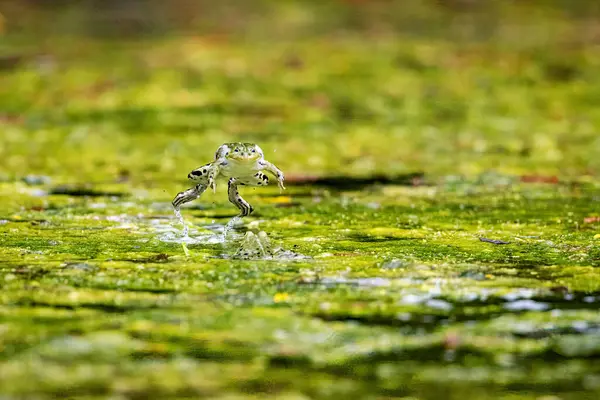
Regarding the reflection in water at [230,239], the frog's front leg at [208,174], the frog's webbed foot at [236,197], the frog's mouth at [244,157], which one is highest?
the frog's mouth at [244,157]

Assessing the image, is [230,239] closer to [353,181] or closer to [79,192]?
[79,192]

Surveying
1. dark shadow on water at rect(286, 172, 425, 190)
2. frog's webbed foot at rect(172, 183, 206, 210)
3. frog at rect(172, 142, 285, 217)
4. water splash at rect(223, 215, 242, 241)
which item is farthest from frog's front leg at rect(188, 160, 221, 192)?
dark shadow on water at rect(286, 172, 425, 190)

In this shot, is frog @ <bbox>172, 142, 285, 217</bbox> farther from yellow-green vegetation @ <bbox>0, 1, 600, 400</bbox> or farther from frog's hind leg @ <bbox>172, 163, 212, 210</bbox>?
yellow-green vegetation @ <bbox>0, 1, 600, 400</bbox>

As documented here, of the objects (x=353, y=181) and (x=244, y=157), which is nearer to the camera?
(x=244, y=157)

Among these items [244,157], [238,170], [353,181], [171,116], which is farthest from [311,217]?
[171,116]

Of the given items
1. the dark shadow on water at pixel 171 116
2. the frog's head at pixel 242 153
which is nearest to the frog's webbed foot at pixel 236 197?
the frog's head at pixel 242 153

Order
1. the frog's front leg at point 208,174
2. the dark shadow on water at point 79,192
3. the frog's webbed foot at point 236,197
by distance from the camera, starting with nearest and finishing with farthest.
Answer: the frog's front leg at point 208,174, the frog's webbed foot at point 236,197, the dark shadow on water at point 79,192

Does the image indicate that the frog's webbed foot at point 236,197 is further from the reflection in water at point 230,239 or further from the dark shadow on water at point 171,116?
the dark shadow on water at point 171,116
